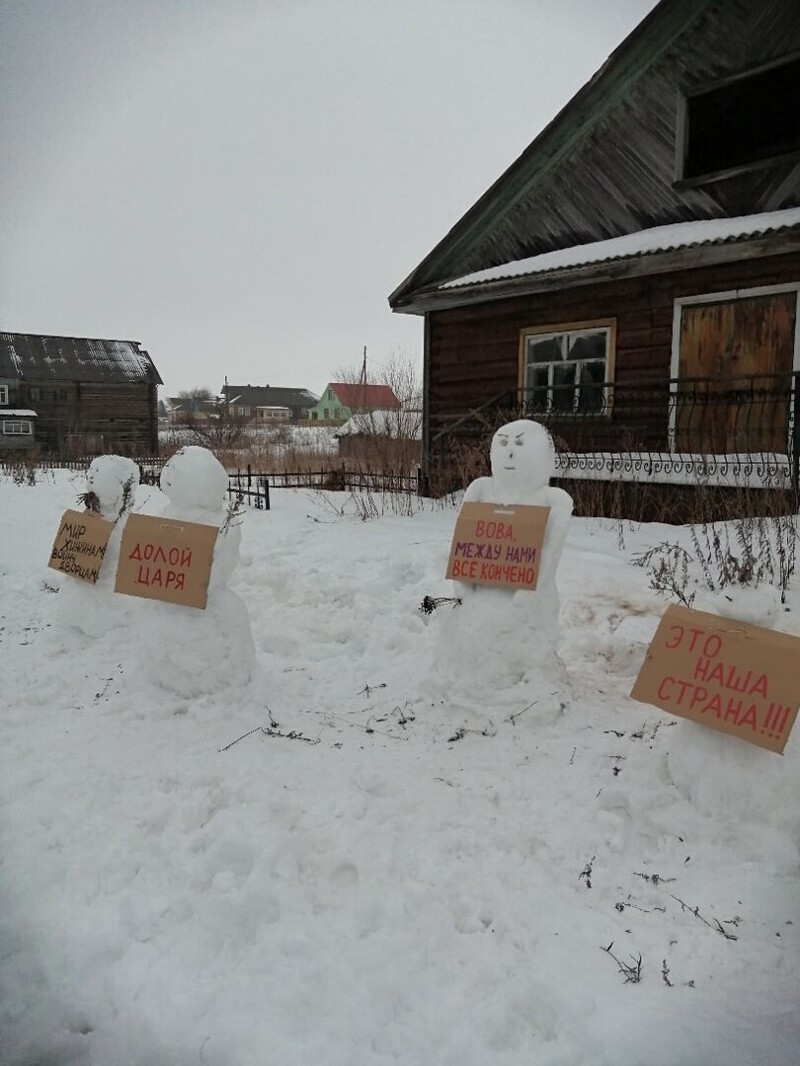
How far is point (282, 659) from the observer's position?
381 centimetres

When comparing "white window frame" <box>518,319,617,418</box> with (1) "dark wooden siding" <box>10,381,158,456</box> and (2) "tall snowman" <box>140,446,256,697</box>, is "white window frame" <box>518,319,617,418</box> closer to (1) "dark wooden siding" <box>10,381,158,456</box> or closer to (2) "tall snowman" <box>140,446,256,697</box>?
(2) "tall snowman" <box>140,446,256,697</box>

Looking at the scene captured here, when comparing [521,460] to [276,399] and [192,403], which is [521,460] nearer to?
[192,403]

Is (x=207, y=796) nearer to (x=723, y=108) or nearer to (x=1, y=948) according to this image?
(x=1, y=948)

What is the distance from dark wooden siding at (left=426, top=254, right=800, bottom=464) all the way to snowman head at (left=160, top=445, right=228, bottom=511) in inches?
211

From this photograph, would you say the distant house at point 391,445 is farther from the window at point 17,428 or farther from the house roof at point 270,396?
the house roof at point 270,396

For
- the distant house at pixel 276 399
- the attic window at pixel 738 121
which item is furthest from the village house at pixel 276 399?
the attic window at pixel 738 121

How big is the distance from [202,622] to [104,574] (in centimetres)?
128

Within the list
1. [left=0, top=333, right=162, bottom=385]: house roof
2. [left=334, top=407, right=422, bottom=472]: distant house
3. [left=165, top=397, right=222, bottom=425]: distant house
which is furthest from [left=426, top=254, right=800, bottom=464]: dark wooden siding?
[left=165, top=397, right=222, bottom=425]: distant house

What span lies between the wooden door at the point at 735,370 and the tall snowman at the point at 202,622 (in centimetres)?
553

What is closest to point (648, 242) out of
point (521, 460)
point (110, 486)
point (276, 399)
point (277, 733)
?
point (521, 460)

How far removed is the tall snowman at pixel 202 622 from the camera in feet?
10.1

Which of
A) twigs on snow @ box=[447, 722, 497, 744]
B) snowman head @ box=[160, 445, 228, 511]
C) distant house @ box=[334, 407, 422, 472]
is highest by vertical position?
distant house @ box=[334, 407, 422, 472]

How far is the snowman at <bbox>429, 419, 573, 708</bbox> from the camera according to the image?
2982mm

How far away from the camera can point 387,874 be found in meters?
1.98
